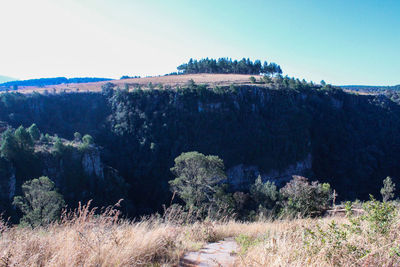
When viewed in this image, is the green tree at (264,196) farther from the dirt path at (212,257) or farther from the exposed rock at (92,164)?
the exposed rock at (92,164)

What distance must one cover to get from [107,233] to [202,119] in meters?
39.8

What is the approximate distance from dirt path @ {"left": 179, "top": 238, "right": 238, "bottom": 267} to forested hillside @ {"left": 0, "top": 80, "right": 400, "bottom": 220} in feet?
96.6

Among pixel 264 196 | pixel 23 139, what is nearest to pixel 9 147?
pixel 23 139

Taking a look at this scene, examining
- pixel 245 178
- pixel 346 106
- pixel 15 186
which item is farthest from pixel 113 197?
pixel 346 106

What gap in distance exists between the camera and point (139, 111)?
4159 cm

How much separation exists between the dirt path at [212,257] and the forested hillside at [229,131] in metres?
29.4

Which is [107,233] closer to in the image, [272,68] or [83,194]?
[83,194]

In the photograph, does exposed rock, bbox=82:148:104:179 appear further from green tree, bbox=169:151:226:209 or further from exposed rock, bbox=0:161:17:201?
green tree, bbox=169:151:226:209

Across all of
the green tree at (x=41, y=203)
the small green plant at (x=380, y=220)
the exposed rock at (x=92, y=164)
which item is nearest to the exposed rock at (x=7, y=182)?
the green tree at (x=41, y=203)

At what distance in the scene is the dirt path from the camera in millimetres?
2361

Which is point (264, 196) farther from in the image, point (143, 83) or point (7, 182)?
point (143, 83)

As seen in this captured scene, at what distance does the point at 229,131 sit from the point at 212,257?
39.7 metres

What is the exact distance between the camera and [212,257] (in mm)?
2600

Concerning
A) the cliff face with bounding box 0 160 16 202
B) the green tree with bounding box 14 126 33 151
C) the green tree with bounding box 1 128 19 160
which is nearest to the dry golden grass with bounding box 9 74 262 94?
the green tree with bounding box 14 126 33 151
